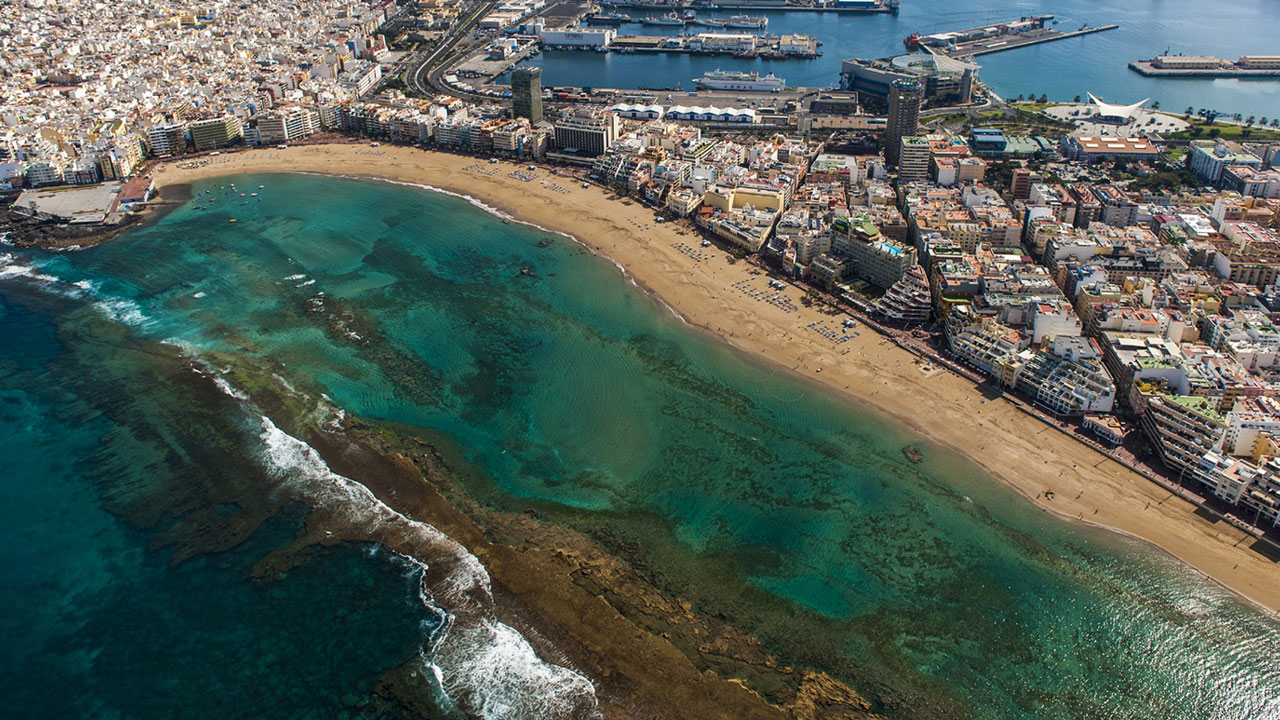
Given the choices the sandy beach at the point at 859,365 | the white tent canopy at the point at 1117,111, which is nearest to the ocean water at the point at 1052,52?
the white tent canopy at the point at 1117,111

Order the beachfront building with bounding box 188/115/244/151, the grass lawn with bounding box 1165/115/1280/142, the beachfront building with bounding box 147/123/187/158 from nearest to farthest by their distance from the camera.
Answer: the grass lawn with bounding box 1165/115/1280/142 → the beachfront building with bounding box 147/123/187/158 → the beachfront building with bounding box 188/115/244/151

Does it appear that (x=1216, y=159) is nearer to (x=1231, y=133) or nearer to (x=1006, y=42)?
(x=1231, y=133)

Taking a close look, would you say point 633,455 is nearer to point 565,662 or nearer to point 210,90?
point 565,662

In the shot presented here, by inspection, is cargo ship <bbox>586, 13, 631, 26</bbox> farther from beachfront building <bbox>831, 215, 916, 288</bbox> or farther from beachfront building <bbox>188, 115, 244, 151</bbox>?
beachfront building <bbox>831, 215, 916, 288</bbox>

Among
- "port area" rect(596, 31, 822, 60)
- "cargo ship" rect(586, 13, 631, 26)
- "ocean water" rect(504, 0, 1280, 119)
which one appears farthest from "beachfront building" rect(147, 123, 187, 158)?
"cargo ship" rect(586, 13, 631, 26)

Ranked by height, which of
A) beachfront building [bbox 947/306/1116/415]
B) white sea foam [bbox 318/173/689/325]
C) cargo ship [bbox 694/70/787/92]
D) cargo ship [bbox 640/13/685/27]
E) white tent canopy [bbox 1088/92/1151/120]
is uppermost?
cargo ship [bbox 640/13/685/27]

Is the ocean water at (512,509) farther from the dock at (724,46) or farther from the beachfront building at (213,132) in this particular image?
the dock at (724,46)

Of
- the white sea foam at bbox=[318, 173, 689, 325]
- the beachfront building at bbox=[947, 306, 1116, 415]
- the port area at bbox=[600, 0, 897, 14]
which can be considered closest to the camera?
the beachfront building at bbox=[947, 306, 1116, 415]

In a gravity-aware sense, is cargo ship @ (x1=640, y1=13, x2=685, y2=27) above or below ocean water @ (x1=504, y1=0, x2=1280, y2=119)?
above

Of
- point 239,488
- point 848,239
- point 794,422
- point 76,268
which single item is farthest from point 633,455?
point 76,268
